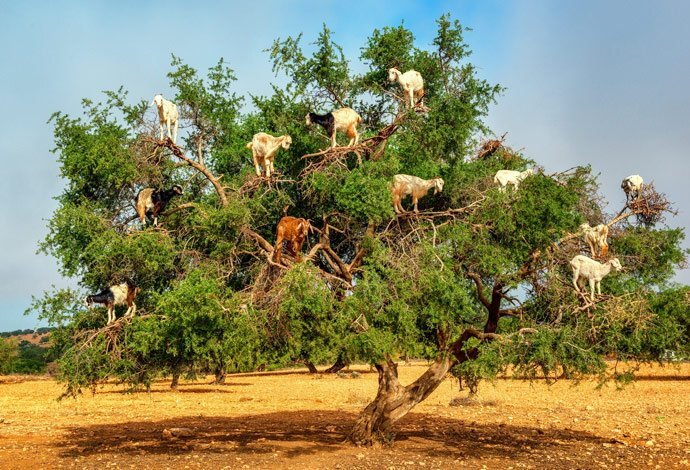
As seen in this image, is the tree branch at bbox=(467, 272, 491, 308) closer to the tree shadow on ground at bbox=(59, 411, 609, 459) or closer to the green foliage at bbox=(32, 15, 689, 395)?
the green foliage at bbox=(32, 15, 689, 395)

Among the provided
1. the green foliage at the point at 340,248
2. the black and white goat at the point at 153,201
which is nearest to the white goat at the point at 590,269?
the green foliage at the point at 340,248

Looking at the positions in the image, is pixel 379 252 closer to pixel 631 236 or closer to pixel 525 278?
pixel 525 278

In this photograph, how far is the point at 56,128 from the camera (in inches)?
689

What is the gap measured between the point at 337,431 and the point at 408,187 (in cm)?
786

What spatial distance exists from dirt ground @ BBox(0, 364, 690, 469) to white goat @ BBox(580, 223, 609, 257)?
13.9 feet

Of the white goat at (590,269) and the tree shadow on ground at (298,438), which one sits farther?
the tree shadow on ground at (298,438)

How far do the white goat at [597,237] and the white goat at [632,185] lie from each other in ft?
4.06

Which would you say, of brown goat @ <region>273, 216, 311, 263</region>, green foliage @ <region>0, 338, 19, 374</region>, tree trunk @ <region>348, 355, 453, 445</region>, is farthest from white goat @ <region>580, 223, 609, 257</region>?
green foliage @ <region>0, 338, 19, 374</region>

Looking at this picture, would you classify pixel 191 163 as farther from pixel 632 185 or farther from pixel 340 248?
pixel 632 185

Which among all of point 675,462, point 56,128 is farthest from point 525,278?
point 56,128

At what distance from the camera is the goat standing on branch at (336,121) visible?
14.9 meters

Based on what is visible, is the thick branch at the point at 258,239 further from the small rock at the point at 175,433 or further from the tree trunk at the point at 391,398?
the small rock at the point at 175,433

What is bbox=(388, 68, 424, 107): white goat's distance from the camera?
50.5 feet

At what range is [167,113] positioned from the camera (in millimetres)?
15164
